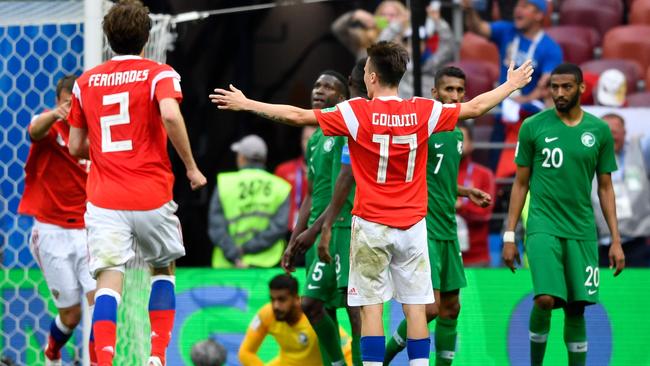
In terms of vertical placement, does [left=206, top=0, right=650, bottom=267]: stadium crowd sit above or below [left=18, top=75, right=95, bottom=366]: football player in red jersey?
above

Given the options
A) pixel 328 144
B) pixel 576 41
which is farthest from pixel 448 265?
pixel 576 41

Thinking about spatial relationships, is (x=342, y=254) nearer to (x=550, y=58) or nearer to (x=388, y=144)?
(x=388, y=144)

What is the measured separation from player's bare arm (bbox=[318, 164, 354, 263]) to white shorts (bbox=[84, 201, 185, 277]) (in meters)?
1.27

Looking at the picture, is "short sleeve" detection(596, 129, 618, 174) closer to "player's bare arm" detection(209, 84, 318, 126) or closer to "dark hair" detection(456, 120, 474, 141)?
"player's bare arm" detection(209, 84, 318, 126)

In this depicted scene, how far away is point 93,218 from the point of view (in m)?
7.14

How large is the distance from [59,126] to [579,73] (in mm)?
3801

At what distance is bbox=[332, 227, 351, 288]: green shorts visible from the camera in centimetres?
878

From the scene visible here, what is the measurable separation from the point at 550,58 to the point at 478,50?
0.86m

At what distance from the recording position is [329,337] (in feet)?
29.9

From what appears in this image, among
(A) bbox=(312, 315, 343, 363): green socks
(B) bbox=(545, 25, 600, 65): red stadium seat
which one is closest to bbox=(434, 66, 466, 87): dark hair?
(A) bbox=(312, 315, 343, 363): green socks

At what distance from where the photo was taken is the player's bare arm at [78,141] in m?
7.37

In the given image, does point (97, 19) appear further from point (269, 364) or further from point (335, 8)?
point (335, 8)

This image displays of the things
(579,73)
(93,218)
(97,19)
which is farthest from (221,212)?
(93,218)

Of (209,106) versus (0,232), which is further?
(209,106)
